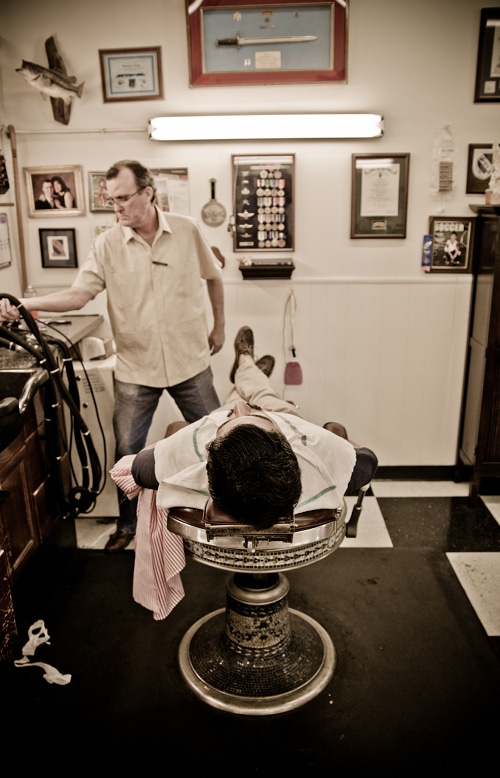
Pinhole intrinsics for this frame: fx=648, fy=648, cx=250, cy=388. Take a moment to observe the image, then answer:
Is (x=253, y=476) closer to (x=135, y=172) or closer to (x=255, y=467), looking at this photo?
(x=255, y=467)

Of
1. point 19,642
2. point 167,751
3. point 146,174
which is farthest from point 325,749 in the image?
point 146,174

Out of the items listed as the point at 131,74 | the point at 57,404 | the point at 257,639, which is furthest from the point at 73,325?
the point at 257,639

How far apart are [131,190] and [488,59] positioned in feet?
5.83

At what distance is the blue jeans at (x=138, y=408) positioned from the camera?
9.07 feet

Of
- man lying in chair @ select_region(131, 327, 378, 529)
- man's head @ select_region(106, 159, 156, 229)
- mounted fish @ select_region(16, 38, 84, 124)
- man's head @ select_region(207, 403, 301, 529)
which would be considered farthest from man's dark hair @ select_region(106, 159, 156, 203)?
man's head @ select_region(207, 403, 301, 529)

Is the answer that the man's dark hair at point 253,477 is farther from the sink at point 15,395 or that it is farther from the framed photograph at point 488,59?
the framed photograph at point 488,59

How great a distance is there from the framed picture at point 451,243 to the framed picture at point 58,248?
1801 millimetres

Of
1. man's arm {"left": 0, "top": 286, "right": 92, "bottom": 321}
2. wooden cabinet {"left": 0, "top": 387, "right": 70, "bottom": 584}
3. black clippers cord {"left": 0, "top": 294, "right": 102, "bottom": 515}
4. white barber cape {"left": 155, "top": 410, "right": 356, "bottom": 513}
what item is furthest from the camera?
man's arm {"left": 0, "top": 286, "right": 92, "bottom": 321}

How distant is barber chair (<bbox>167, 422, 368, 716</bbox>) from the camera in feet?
5.50

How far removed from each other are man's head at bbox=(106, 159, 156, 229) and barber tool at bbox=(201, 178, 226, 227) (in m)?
0.61

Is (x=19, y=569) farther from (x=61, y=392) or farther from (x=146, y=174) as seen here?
(x=146, y=174)

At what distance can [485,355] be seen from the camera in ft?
10.1

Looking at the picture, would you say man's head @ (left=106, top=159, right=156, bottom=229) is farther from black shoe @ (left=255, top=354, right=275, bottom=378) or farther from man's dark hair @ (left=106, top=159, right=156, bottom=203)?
black shoe @ (left=255, top=354, right=275, bottom=378)

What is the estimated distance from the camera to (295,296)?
3309 millimetres
